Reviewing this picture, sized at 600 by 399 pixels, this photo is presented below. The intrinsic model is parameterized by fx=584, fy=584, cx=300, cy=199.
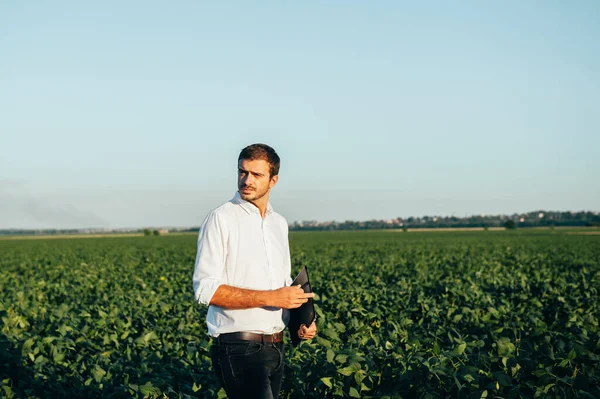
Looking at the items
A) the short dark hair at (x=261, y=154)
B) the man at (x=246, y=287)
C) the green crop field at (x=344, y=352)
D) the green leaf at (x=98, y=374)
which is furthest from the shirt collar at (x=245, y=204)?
the green leaf at (x=98, y=374)

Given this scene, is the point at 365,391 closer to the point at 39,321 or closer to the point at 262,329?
the point at 262,329

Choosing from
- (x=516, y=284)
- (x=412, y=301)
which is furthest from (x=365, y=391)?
(x=516, y=284)

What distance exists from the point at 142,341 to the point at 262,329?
12.3 feet

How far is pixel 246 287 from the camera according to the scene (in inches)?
134

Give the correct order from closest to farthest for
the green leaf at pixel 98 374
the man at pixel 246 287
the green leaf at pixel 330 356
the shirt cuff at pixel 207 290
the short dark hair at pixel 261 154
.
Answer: the shirt cuff at pixel 207 290 < the man at pixel 246 287 < the short dark hair at pixel 261 154 < the green leaf at pixel 330 356 < the green leaf at pixel 98 374

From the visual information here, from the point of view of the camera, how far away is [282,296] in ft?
10.9

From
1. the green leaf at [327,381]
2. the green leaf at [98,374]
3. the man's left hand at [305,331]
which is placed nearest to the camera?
the man's left hand at [305,331]

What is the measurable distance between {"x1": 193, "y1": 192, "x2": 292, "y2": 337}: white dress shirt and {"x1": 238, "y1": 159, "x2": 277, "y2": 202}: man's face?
0.21ft

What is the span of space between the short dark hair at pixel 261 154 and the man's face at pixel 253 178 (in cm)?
2

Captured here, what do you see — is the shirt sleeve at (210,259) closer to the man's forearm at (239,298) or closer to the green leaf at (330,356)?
the man's forearm at (239,298)

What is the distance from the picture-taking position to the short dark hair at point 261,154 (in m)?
3.39

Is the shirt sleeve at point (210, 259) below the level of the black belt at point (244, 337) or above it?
above

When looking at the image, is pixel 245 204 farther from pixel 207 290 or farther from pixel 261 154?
pixel 207 290

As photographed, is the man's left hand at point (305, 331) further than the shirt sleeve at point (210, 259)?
Yes
